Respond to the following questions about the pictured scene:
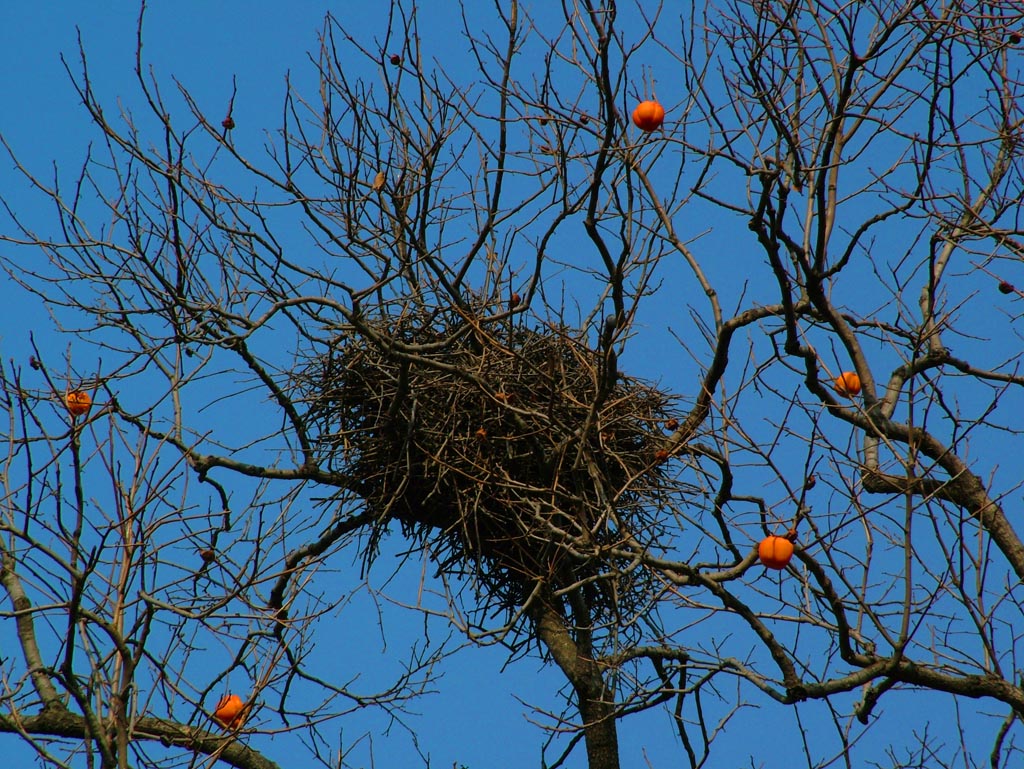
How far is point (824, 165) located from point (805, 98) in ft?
2.61

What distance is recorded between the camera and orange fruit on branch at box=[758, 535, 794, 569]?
377cm

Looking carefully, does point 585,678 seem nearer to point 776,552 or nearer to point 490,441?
point 490,441

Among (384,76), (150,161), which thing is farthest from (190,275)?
(384,76)

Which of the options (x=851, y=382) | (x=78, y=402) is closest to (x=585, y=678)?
(x=851, y=382)

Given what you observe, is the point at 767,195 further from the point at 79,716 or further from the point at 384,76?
the point at 79,716

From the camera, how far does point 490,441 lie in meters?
5.80

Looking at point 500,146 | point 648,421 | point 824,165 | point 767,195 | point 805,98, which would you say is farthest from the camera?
point 648,421

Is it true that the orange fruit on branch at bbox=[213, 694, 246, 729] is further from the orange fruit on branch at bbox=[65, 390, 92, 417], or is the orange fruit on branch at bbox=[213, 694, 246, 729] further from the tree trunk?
the tree trunk

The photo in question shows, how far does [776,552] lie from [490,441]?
2.22 metres

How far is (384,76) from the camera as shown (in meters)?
5.40

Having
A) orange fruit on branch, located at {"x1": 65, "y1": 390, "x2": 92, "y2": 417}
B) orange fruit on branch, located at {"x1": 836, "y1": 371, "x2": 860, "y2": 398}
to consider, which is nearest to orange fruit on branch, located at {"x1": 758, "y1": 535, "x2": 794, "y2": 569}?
orange fruit on branch, located at {"x1": 836, "y1": 371, "x2": 860, "y2": 398}

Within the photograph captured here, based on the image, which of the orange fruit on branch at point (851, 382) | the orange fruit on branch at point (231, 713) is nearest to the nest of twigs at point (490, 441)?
the orange fruit on branch at point (851, 382)

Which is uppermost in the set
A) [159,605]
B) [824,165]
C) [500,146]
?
[500,146]

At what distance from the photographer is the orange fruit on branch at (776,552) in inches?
149
